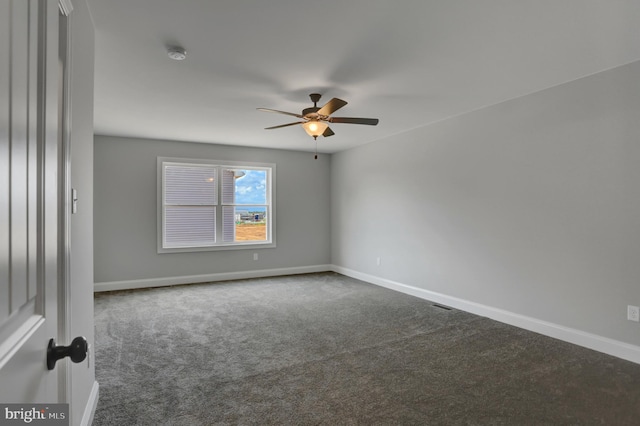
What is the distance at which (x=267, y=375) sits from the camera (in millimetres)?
2635

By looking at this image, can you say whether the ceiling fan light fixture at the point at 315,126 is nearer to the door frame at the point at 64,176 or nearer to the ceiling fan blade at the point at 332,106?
the ceiling fan blade at the point at 332,106

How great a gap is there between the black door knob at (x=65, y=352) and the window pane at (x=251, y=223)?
5.74 metres

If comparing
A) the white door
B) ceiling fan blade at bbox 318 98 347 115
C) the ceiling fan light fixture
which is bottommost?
the white door

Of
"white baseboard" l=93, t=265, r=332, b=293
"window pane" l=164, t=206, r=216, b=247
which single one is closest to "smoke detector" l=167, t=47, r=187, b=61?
"window pane" l=164, t=206, r=216, b=247

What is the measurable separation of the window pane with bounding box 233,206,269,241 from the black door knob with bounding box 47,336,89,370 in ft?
18.8

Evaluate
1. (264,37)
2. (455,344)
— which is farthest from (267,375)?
(264,37)

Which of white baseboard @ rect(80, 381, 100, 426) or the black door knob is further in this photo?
white baseboard @ rect(80, 381, 100, 426)

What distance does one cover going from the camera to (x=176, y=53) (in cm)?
262

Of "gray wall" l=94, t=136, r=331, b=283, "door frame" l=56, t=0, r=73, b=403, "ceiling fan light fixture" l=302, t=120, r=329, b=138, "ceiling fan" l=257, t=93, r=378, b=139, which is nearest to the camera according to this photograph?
"door frame" l=56, t=0, r=73, b=403

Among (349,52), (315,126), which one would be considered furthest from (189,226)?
(349,52)

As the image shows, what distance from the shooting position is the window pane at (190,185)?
5.92 meters

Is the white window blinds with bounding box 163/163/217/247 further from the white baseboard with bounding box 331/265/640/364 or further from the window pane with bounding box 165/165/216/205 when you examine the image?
the white baseboard with bounding box 331/265/640/364


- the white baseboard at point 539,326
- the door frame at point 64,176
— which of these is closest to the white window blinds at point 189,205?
the white baseboard at point 539,326

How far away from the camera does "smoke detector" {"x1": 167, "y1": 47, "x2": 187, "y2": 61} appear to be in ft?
8.49
